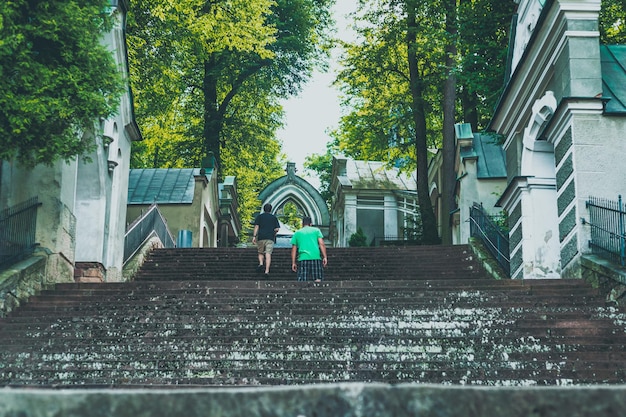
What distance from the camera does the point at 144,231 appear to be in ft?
75.5

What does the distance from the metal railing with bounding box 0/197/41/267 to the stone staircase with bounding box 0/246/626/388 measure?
0.82m

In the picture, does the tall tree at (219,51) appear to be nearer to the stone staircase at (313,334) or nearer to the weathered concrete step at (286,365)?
the stone staircase at (313,334)

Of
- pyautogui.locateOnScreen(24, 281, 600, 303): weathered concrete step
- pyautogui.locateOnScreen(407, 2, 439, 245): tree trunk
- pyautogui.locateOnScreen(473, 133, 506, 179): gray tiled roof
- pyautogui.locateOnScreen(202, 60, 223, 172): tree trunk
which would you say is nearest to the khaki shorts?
pyautogui.locateOnScreen(24, 281, 600, 303): weathered concrete step

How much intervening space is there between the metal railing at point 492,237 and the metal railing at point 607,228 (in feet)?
15.2

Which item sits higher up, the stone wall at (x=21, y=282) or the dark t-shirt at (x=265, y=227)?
the dark t-shirt at (x=265, y=227)

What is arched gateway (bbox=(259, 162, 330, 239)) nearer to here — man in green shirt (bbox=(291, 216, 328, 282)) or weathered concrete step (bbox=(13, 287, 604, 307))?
man in green shirt (bbox=(291, 216, 328, 282))

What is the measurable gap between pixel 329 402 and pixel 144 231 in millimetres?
20817

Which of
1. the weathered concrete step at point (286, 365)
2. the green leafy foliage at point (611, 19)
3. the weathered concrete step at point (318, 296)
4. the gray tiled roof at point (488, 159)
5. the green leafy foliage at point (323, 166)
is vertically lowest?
the weathered concrete step at point (286, 365)

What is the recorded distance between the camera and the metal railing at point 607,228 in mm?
12875

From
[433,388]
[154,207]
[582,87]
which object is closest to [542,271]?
[582,87]

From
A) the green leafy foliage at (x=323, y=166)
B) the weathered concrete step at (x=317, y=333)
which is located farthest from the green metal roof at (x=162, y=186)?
the green leafy foliage at (x=323, y=166)

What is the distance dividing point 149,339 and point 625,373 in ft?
17.5

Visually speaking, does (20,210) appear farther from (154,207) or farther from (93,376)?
(154,207)

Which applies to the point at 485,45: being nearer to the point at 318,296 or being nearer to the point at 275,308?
the point at 318,296
